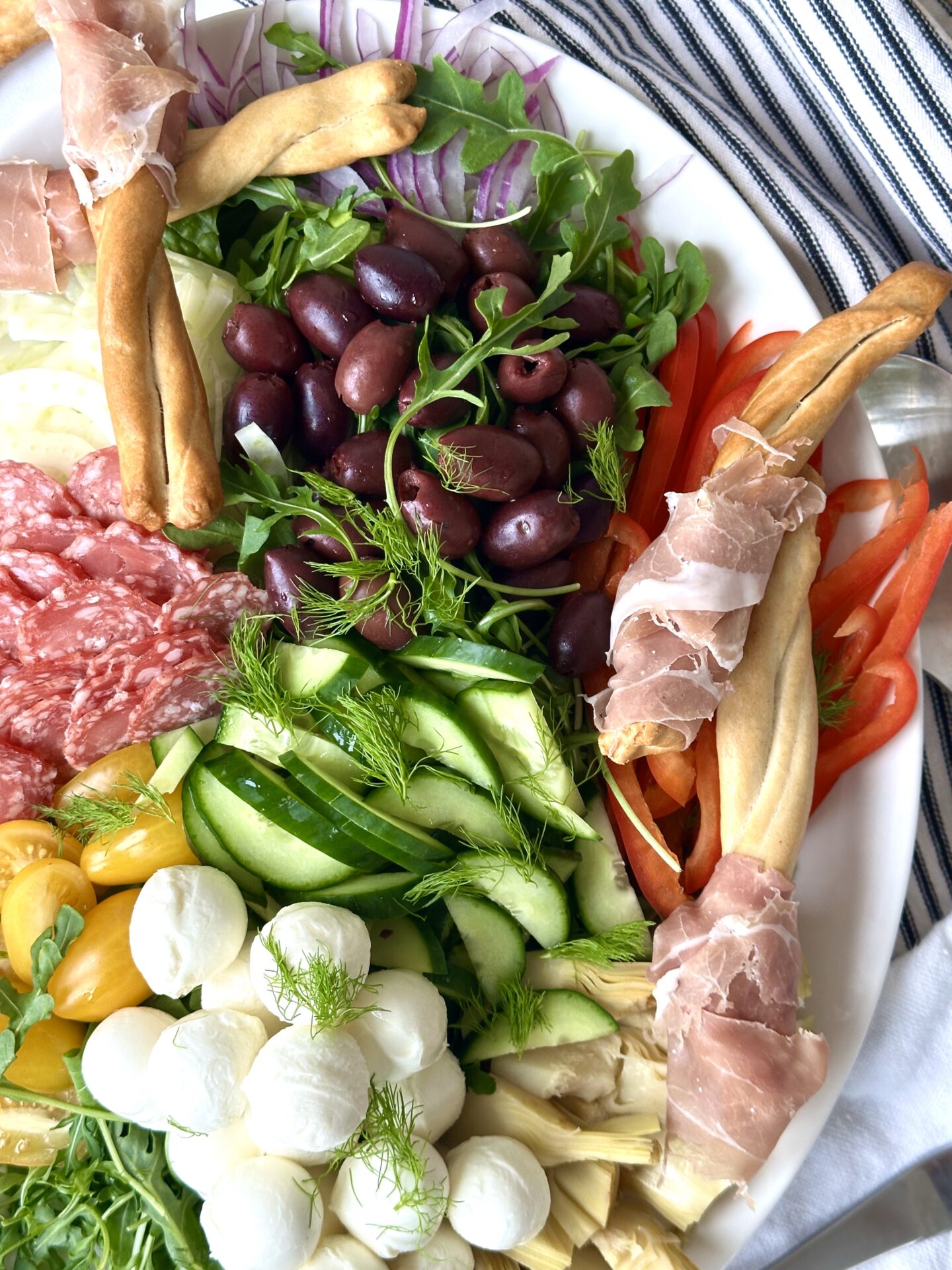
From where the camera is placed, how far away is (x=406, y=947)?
1303 mm

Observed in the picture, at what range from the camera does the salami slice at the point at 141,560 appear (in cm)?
142

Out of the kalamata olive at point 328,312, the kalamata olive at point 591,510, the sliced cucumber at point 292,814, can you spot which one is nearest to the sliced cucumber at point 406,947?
the sliced cucumber at point 292,814

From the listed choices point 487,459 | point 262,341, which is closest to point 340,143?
point 262,341

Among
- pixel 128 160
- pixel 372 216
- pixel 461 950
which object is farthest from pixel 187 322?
pixel 461 950

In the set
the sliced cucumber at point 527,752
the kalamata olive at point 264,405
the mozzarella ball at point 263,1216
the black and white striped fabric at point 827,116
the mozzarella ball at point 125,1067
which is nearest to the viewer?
the mozzarella ball at point 263,1216

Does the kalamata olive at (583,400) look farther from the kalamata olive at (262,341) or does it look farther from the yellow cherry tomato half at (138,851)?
the yellow cherry tomato half at (138,851)

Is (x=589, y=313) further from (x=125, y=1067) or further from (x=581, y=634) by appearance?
(x=125, y=1067)

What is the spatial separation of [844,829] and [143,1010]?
999 millimetres

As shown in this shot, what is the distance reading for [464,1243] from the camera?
121 centimetres

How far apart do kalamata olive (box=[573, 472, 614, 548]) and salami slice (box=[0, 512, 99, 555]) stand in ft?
2.37

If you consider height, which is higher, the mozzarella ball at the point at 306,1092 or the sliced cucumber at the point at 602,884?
the sliced cucumber at the point at 602,884

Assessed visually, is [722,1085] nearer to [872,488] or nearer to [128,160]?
[872,488]

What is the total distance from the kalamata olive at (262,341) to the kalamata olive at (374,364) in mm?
101

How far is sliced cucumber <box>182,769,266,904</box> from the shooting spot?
1.30 metres
